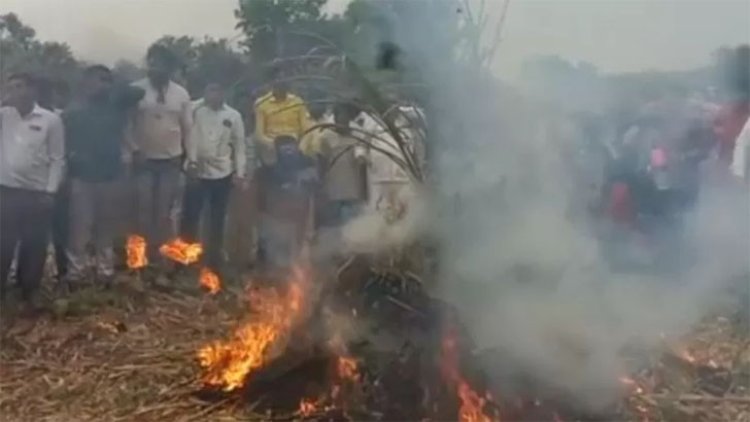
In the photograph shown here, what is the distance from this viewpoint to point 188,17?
457 cm

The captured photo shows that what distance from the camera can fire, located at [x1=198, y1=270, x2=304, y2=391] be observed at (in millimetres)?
4422

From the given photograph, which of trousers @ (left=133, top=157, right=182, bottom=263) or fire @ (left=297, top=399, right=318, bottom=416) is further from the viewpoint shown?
trousers @ (left=133, top=157, right=182, bottom=263)

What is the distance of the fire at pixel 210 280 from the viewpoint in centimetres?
476

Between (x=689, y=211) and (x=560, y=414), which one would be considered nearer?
(x=560, y=414)

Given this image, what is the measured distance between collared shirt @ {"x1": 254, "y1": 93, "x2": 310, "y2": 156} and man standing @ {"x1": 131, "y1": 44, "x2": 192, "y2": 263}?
0.28 metres

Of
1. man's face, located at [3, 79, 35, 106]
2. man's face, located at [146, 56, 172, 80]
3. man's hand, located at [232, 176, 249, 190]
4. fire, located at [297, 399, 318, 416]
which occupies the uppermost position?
man's face, located at [146, 56, 172, 80]

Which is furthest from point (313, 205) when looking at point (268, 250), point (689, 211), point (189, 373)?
point (689, 211)

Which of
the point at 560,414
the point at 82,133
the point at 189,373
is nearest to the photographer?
the point at 560,414

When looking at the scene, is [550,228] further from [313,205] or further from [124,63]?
[124,63]

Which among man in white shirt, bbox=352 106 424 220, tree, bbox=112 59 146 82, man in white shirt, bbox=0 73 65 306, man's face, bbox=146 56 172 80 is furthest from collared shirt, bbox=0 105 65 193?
man in white shirt, bbox=352 106 424 220

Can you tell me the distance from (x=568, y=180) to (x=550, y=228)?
238 millimetres

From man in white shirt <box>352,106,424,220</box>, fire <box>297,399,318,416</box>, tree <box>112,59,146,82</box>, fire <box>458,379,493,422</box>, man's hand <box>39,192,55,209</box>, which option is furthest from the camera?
man's hand <box>39,192,55,209</box>

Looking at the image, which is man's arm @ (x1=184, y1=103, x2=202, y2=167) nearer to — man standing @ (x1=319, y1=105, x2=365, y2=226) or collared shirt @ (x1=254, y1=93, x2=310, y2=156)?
collared shirt @ (x1=254, y1=93, x2=310, y2=156)

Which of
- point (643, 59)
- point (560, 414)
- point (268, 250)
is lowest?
point (560, 414)
